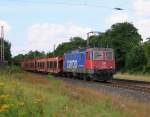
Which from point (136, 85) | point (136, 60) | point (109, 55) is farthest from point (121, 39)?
point (136, 85)

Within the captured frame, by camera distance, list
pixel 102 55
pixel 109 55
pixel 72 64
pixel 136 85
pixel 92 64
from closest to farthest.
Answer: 1. pixel 136 85
2. pixel 92 64
3. pixel 102 55
4. pixel 109 55
5. pixel 72 64

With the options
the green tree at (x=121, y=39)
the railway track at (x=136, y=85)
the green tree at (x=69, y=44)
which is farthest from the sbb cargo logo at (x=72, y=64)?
the green tree at (x=69, y=44)

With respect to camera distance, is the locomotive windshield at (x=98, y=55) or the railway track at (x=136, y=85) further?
the locomotive windshield at (x=98, y=55)

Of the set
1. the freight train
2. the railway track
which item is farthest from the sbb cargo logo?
the railway track

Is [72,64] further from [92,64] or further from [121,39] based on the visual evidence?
[121,39]

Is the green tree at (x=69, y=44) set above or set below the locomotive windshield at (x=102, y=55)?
above

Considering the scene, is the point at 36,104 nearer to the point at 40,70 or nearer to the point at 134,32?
the point at 40,70

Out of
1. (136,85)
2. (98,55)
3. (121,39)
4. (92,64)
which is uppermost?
(121,39)

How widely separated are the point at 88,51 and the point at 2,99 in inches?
1261

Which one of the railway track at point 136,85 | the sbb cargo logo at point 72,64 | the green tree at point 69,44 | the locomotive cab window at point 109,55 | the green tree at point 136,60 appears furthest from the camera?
the green tree at point 69,44

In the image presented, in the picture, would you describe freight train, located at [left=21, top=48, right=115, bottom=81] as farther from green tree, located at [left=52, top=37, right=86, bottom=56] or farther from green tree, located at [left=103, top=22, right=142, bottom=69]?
green tree, located at [left=52, top=37, right=86, bottom=56]

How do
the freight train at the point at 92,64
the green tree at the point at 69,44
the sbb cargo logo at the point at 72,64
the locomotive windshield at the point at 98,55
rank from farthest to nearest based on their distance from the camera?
the green tree at the point at 69,44
the sbb cargo logo at the point at 72,64
the locomotive windshield at the point at 98,55
the freight train at the point at 92,64

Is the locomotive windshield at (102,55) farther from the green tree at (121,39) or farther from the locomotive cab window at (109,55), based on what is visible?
the green tree at (121,39)

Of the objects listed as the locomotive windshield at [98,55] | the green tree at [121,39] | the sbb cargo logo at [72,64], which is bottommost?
Result: the sbb cargo logo at [72,64]
